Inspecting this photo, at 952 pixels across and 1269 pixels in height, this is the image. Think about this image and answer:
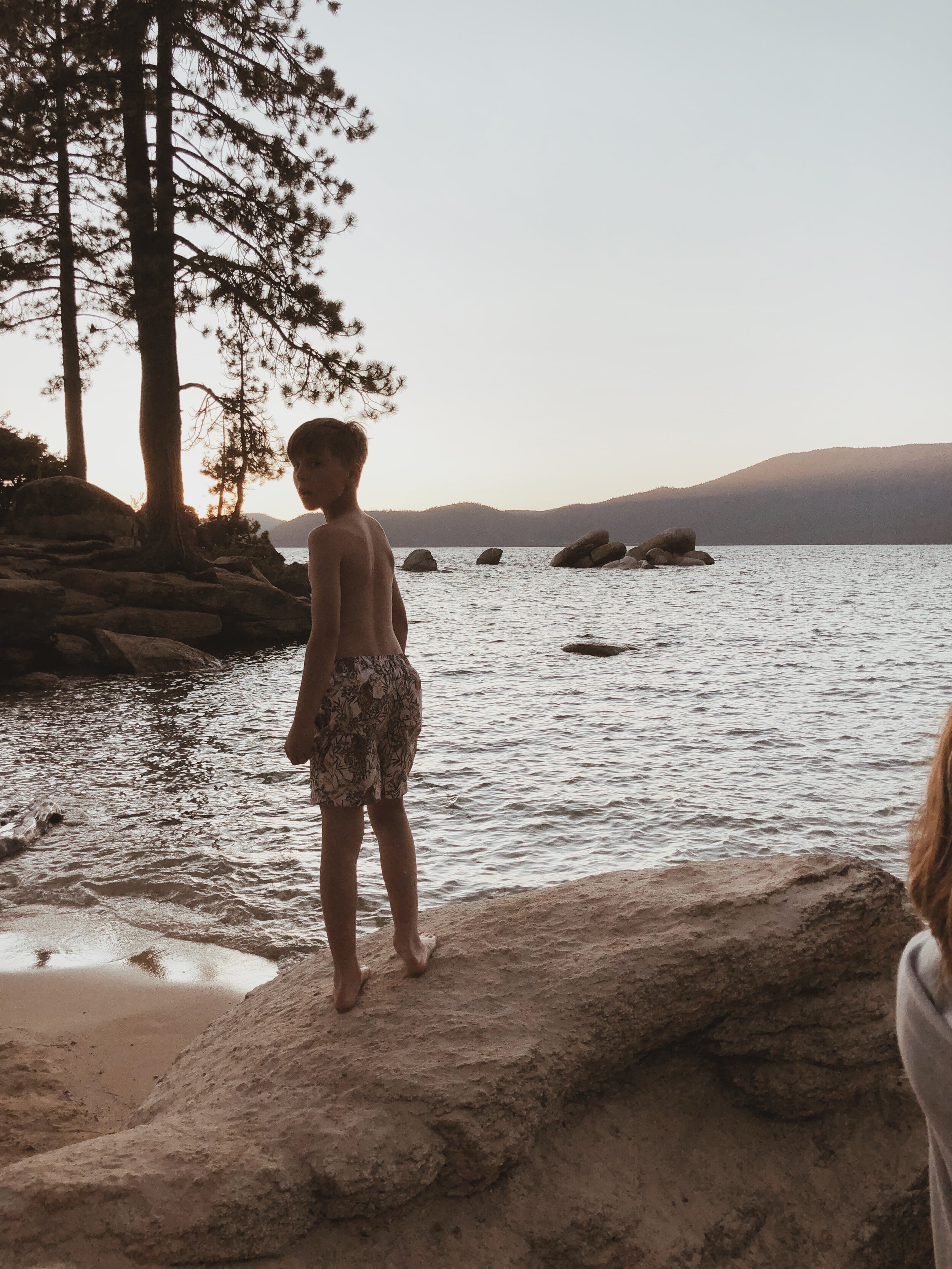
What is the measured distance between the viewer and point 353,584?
8.97ft

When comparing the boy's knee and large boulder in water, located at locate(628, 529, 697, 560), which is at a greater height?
large boulder in water, located at locate(628, 529, 697, 560)

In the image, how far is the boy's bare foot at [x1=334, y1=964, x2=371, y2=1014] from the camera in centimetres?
259

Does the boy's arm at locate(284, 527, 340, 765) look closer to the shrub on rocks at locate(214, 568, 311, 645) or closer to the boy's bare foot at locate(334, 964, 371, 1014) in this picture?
the boy's bare foot at locate(334, 964, 371, 1014)

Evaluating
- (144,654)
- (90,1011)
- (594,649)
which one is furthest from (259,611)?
(90,1011)

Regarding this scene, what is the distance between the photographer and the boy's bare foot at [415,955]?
106 inches

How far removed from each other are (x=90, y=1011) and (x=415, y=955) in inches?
74.7

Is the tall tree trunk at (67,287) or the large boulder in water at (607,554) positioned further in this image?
the large boulder in water at (607,554)

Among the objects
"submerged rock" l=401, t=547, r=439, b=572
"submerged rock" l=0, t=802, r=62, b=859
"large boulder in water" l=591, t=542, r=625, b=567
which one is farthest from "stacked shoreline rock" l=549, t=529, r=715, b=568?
"submerged rock" l=0, t=802, r=62, b=859

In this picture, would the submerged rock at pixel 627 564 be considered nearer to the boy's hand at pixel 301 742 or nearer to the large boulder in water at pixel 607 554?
the large boulder in water at pixel 607 554

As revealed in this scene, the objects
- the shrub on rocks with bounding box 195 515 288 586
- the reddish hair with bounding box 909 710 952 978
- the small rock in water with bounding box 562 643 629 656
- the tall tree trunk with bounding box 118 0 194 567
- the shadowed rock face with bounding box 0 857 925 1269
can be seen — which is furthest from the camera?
the shrub on rocks with bounding box 195 515 288 586

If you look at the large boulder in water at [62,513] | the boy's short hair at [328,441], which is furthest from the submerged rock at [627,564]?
the boy's short hair at [328,441]

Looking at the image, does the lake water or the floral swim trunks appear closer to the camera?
the floral swim trunks

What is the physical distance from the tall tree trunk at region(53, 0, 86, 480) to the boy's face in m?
13.8

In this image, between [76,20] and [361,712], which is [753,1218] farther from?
[76,20]
